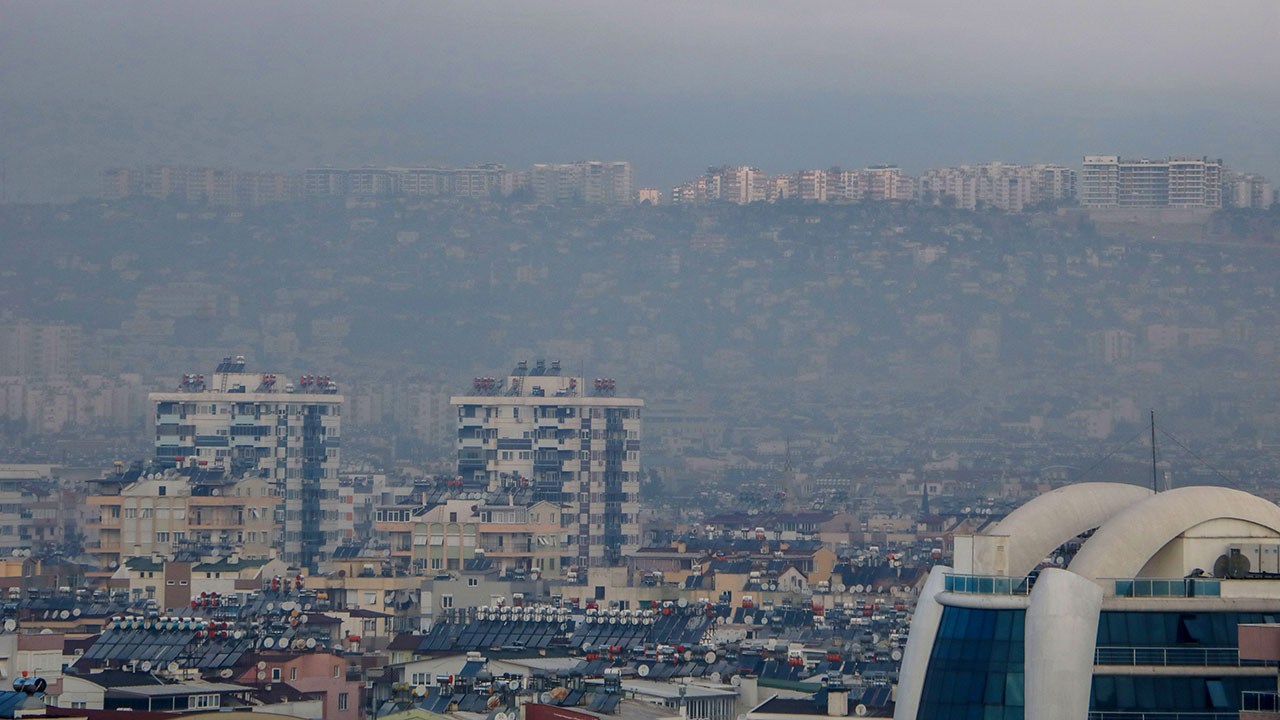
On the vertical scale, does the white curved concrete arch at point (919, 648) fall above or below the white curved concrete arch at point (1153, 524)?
below

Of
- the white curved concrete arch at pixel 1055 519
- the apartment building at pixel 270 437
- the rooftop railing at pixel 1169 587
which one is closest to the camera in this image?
the rooftop railing at pixel 1169 587

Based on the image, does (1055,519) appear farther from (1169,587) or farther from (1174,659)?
(1174,659)

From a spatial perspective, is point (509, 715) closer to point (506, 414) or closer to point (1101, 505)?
point (1101, 505)

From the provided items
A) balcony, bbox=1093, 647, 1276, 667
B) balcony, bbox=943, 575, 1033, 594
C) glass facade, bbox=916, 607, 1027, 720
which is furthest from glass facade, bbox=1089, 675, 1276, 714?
balcony, bbox=943, 575, 1033, 594

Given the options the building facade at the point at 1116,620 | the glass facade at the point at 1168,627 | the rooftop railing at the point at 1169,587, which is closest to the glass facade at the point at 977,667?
the building facade at the point at 1116,620

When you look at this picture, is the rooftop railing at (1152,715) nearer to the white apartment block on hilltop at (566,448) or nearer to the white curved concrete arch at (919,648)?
the white curved concrete arch at (919,648)

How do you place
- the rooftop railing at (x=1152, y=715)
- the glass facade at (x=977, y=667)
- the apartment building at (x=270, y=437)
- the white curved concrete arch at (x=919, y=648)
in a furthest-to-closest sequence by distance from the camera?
the apartment building at (x=270, y=437), the white curved concrete arch at (x=919, y=648), the glass facade at (x=977, y=667), the rooftop railing at (x=1152, y=715)

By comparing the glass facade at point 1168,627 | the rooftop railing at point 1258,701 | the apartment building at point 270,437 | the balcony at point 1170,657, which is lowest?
the rooftop railing at point 1258,701
